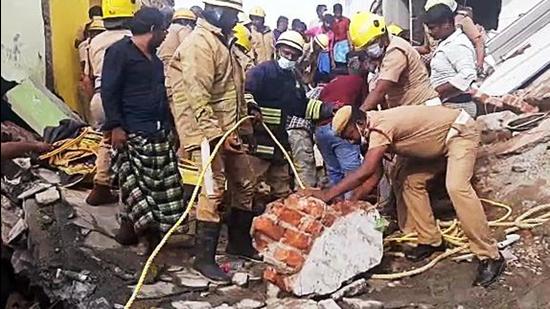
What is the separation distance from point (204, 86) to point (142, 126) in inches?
14.8

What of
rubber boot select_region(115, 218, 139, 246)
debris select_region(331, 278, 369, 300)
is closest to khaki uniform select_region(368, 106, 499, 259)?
debris select_region(331, 278, 369, 300)

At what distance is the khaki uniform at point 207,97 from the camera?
395 cm

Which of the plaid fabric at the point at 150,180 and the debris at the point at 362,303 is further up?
the plaid fabric at the point at 150,180

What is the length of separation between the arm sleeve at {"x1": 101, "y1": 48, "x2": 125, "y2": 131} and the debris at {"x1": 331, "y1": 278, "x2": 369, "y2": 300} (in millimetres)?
1373

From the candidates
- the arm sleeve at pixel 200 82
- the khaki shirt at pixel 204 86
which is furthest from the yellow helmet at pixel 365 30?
the arm sleeve at pixel 200 82

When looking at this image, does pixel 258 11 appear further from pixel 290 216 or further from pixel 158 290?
pixel 158 290

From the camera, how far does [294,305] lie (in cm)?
382

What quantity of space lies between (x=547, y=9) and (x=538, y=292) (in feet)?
13.9

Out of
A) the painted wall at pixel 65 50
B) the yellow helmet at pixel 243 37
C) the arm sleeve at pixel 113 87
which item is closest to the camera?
the arm sleeve at pixel 113 87

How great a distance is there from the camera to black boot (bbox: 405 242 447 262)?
4629 mm

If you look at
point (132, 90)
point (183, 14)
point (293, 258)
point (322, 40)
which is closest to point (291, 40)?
point (183, 14)

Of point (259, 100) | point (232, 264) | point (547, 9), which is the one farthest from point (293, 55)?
point (547, 9)

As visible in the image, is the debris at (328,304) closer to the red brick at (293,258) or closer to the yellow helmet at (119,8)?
the red brick at (293,258)

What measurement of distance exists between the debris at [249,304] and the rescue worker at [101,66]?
1.20m
